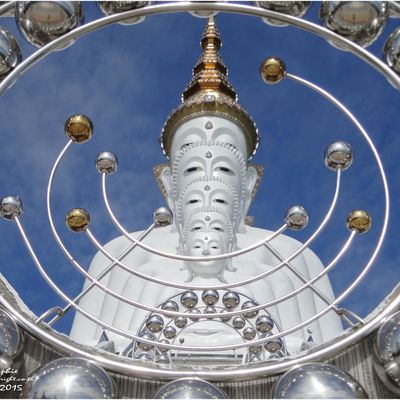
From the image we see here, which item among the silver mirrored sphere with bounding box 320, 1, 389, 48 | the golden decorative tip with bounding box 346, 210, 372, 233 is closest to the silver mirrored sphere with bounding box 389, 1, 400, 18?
the silver mirrored sphere with bounding box 320, 1, 389, 48

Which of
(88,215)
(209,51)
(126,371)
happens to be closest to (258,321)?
(88,215)

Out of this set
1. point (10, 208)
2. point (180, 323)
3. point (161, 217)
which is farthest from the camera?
point (180, 323)

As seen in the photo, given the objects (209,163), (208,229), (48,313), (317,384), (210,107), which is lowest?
(317,384)

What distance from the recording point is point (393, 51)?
1168mm

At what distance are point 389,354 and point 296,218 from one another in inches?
17.2

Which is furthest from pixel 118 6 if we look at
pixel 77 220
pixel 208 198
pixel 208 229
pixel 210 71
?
pixel 210 71

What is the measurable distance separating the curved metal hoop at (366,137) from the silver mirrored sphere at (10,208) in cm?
23

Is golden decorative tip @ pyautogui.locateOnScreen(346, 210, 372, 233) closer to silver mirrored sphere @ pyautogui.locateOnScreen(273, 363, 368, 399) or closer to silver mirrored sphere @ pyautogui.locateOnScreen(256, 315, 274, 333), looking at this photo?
silver mirrored sphere @ pyautogui.locateOnScreen(273, 363, 368, 399)

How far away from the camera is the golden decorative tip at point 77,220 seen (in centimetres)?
130

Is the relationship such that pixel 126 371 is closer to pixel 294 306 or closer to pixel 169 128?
pixel 169 128

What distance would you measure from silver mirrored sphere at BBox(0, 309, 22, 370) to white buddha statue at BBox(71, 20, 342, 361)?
1.21 metres

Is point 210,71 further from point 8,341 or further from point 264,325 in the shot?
point 8,341

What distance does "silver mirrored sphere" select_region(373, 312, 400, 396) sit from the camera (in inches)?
37.3

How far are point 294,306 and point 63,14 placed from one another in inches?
126
